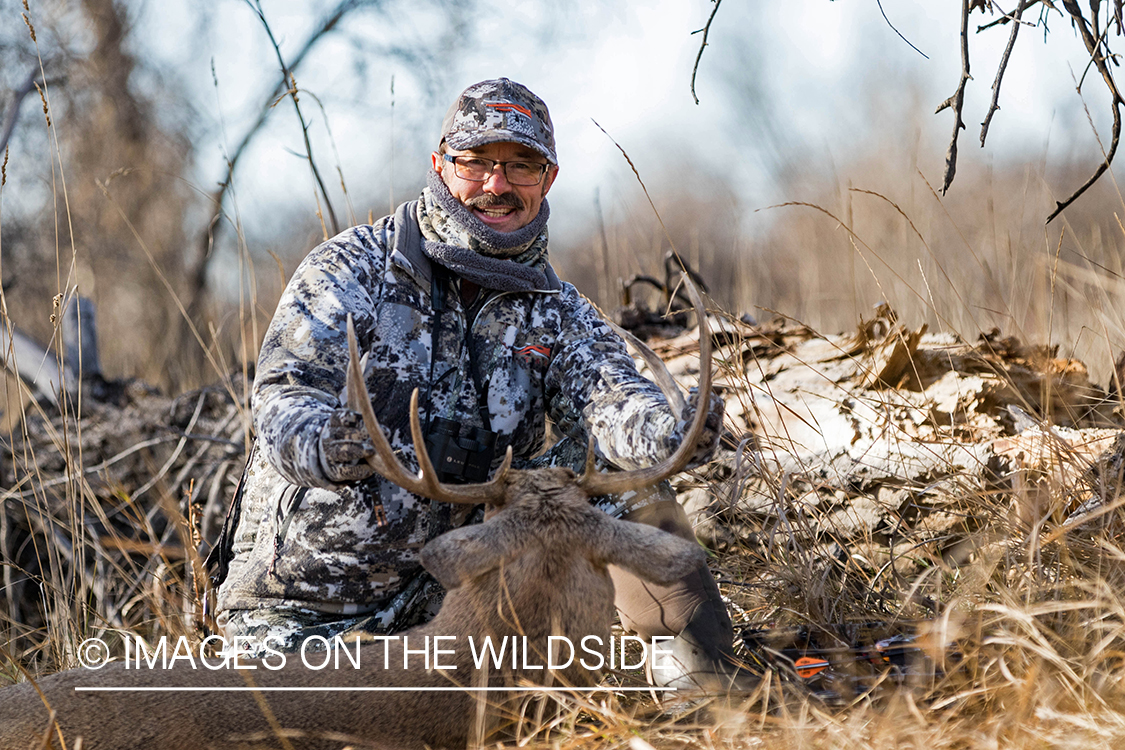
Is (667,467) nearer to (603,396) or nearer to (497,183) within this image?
(603,396)

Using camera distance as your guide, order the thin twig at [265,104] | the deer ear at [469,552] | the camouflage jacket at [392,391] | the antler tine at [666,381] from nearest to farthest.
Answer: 1. the deer ear at [469,552]
2. the antler tine at [666,381]
3. the camouflage jacket at [392,391]
4. the thin twig at [265,104]

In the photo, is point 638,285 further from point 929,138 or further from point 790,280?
point 929,138

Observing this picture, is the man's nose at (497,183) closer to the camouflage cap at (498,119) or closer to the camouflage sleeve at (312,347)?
the camouflage cap at (498,119)

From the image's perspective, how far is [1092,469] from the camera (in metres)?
3.16

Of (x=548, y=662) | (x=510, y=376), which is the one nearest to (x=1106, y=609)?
(x=548, y=662)

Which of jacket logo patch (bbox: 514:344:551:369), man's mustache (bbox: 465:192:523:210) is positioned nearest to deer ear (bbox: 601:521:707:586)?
jacket logo patch (bbox: 514:344:551:369)

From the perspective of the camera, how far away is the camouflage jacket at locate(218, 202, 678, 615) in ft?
10.5

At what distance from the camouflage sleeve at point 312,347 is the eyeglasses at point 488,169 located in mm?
385

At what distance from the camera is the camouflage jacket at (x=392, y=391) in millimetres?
3195

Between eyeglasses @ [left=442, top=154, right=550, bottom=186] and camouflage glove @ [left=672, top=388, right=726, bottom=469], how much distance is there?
1.25 meters

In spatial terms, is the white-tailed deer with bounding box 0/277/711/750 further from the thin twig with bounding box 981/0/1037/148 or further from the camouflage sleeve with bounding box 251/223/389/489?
the thin twig with bounding box 981/0/1037/148

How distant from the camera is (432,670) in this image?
245 centimetres

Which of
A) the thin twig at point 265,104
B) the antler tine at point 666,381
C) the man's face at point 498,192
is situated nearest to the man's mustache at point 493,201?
the man's face at point 498,192

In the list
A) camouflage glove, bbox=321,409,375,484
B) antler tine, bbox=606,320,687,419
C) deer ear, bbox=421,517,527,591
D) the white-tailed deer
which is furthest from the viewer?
antler tine, bbox=606,320,687,419
